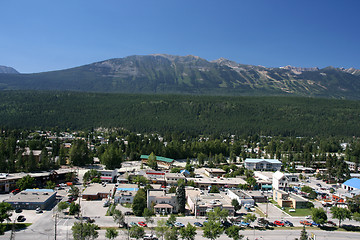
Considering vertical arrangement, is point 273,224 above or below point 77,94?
below

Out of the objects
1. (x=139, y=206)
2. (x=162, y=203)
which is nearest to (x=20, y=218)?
(x=139, y=206)

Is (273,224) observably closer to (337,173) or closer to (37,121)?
(337,173)

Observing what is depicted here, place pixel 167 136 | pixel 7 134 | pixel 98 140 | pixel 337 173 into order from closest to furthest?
pixel 337 173, pixel 7 134, pixel 98 140, pixel 167 136

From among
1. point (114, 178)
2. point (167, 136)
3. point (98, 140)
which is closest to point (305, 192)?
point (114, 178)

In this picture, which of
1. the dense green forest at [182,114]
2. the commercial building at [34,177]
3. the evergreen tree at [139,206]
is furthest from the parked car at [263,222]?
the dense green forest at [182,114]

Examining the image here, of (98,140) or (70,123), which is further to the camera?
(70,123)

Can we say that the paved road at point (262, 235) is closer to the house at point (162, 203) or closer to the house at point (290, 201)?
the house at point (162, 203)
